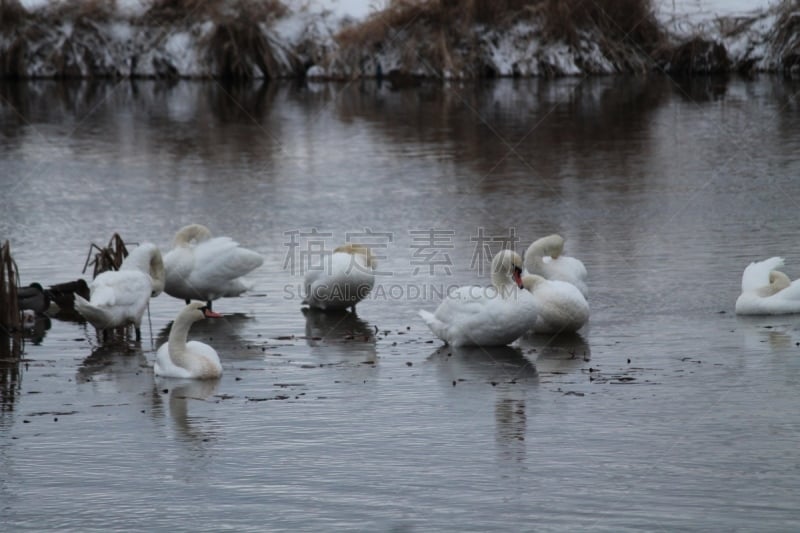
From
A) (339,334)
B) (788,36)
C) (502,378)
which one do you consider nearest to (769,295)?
(502,378)

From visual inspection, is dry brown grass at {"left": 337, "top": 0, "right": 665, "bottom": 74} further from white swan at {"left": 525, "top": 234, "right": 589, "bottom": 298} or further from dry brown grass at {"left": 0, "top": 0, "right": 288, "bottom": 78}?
white swan at {"left": 525, "top": 234, "right": 589, "bottom": 298}

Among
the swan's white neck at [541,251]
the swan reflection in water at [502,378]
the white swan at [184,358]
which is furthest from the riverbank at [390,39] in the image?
the white swan at [184,358]

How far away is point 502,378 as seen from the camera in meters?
10.8

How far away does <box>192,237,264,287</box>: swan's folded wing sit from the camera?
44.8 ft

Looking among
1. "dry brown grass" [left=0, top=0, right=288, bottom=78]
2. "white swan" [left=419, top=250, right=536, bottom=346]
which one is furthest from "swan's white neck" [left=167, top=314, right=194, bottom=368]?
"dry brown grass" [left=0, top=0, right=288, bottom=78]

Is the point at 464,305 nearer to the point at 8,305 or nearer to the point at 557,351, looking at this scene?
the point at 557,351

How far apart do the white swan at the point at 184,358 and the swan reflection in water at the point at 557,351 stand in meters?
2.57

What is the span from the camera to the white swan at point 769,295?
12.6 meters

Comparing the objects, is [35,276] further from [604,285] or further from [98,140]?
[98,140]

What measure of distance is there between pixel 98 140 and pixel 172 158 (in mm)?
3936

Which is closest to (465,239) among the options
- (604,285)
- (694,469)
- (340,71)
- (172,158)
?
(604,285)

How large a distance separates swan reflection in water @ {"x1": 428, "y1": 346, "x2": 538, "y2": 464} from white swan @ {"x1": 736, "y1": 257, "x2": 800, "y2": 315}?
7.47ft

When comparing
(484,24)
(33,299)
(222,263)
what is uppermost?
(484,24)

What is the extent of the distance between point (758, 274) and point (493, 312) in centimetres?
294
